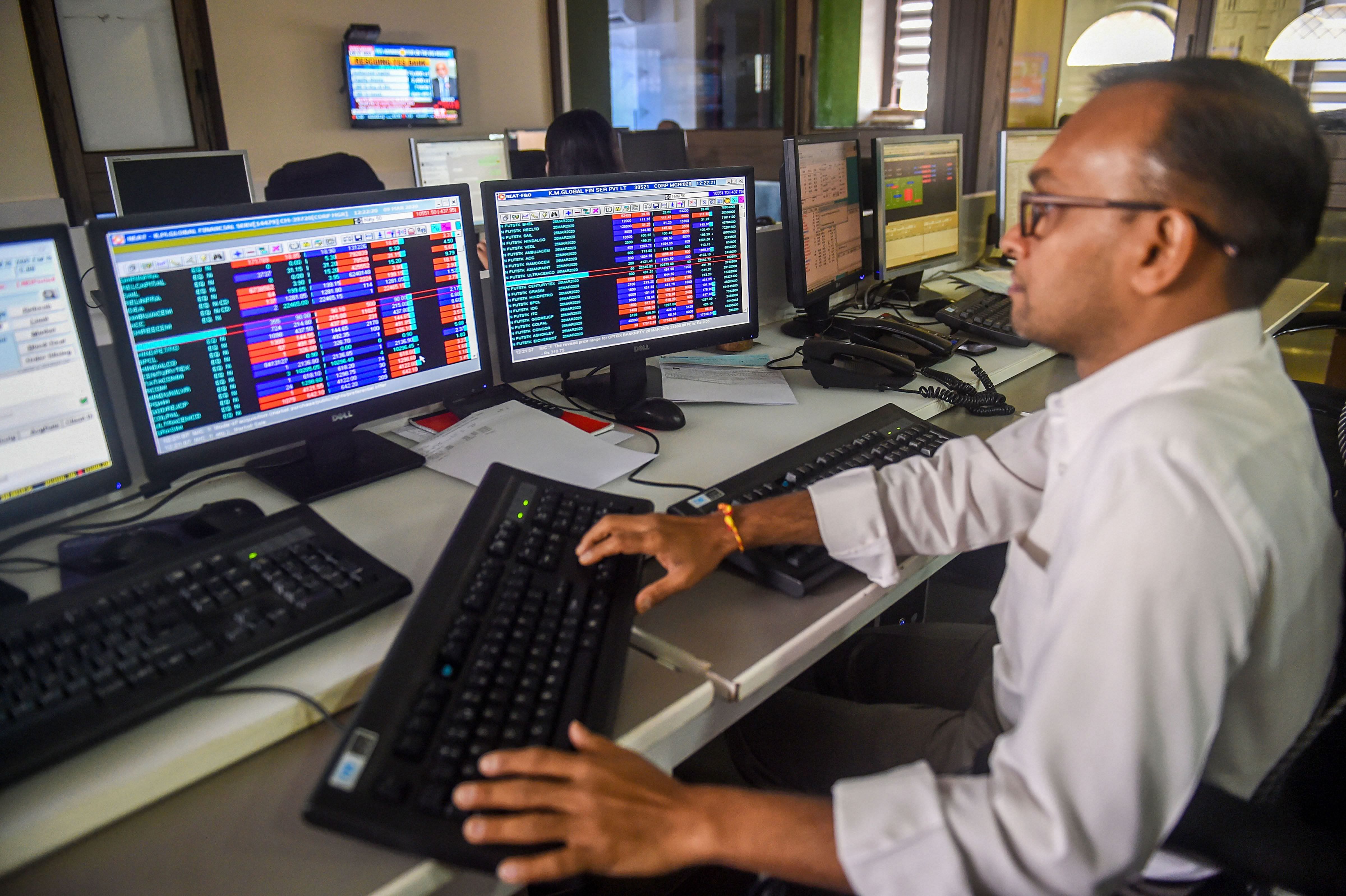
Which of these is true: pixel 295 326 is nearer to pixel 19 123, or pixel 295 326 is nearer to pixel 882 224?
pixel 882 224

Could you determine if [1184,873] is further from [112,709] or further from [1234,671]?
[112,709]

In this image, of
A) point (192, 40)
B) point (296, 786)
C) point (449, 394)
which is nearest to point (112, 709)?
point (296, 786)

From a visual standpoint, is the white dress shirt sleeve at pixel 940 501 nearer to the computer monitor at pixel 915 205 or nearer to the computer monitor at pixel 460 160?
the computer monitor at pixel 915 205

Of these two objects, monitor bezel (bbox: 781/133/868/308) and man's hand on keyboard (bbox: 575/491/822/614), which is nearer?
man's hand on keyboard (bbox: 575/491/822/614)

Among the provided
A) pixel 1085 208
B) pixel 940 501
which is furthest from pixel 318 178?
pixel 1085 208

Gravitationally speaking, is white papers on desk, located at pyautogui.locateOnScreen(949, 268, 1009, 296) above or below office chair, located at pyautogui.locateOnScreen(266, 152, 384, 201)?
below

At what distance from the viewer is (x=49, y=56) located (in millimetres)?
3834

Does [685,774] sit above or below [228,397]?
below

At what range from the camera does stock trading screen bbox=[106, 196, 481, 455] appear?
1060 millimetres

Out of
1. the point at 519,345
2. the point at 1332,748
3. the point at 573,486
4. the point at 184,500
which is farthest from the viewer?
the point at 519,345

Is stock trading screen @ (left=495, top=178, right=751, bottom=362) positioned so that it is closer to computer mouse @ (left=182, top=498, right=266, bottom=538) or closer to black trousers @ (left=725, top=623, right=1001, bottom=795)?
computer mouse @ (left=182, top=498, right=266, bottom=538)

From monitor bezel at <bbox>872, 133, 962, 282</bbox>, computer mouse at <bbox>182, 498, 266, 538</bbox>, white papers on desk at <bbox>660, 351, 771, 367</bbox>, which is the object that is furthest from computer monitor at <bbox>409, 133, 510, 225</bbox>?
computer mouse at <bbox>182, 498, 266, 538</bbox>

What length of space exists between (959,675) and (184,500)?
1.16 m

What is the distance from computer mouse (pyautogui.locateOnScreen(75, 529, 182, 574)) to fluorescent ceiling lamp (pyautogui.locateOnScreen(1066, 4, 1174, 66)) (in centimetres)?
450
